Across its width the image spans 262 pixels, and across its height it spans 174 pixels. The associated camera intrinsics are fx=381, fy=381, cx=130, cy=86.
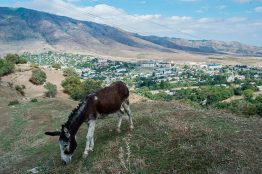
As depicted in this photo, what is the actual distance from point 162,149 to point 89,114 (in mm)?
3780

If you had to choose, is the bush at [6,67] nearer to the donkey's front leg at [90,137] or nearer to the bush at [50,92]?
the bush at [50,92]

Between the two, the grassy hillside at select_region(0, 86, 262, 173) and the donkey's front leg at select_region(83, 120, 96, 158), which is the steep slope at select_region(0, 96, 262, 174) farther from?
the donkey's front leg at select_region(83, 120, 96, 158)

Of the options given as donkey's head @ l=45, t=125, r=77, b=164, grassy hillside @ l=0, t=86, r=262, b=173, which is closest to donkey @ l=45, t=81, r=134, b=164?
donkey's head @ l=45, t=125, r=77, b=164

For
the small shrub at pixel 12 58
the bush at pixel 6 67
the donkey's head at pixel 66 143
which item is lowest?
the bush at pixel 6 67

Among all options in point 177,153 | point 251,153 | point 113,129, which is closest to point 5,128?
point 113,129

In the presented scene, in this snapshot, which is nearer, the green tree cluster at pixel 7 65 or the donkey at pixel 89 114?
the donkey at pixel 89 114

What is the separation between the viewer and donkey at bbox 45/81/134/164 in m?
16.9

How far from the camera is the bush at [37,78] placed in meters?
88.5

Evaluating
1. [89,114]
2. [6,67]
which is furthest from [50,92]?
[89,114]

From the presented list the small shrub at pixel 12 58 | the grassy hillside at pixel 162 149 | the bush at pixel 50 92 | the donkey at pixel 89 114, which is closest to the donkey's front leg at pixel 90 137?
the donkey at pixel 89 114

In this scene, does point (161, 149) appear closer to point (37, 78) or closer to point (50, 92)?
point (50, 92)

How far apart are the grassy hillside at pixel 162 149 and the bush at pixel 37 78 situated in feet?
210

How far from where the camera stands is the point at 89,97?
58.2 feet

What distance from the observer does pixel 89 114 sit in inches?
688
